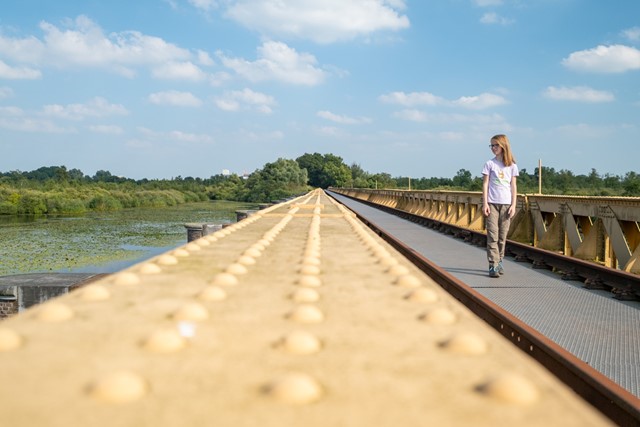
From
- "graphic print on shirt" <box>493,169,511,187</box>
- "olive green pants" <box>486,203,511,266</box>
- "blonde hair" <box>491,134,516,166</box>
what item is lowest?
"olive green pants" <box>486,203,511,266</box>

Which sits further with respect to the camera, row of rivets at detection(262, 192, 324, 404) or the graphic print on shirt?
the graphic print on shirt

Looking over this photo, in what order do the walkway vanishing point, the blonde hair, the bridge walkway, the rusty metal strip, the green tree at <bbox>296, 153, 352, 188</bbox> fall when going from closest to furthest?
the walkway vanishing point → the rusty metal strip → the bridge walkway → the blonde hair → the green tree at <bbox>296, 153, 352, 188</bbox>

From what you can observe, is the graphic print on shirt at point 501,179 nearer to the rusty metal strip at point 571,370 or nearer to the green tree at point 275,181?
the rusty metal strip at point 571,370

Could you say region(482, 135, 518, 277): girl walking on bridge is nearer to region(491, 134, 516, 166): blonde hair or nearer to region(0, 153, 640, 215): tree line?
region(491, 134, 516, 166): blonde hair

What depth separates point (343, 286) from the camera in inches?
76.6

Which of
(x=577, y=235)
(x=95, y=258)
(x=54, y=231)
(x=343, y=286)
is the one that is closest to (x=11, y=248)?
(x=95, y=258)

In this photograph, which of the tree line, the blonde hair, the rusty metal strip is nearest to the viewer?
the rusty metal strip

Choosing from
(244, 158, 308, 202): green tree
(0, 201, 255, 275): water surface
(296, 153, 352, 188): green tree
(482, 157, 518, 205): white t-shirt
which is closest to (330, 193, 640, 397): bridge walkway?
(482, 157, 518, 205): white t-shirt

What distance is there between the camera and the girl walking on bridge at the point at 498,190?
5.74m

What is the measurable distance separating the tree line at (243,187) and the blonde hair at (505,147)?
19.5 meters

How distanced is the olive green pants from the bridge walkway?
309 millimetres

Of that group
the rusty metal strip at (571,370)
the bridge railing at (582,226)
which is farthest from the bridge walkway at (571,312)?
the bridge railing at (582,226)

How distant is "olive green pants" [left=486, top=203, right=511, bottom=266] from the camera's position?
5.84 meters

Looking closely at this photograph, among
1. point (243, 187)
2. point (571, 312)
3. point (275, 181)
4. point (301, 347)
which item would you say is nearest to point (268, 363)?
point (301, 347)
